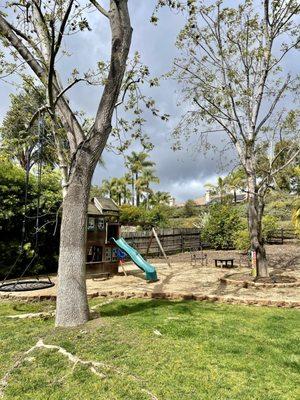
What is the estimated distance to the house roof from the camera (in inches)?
526

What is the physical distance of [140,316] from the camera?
6.30 meters

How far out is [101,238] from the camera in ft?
42.8

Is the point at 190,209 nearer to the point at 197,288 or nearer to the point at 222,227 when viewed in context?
the point at 222,227

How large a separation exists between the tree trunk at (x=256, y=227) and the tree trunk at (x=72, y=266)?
6.81 meters

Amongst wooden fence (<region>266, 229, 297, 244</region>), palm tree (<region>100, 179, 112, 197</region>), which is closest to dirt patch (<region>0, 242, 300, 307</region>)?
wooden fence (<region>266, 229, 297, 244</region>)

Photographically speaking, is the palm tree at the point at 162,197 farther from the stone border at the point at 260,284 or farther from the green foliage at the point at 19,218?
the stone border at the point at 260,284

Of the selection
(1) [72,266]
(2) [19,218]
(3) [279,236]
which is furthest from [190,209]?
(1) [72,266]

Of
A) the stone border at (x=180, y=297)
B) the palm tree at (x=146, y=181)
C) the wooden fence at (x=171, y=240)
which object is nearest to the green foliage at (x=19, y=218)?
the stone border at (x=180, y=297)

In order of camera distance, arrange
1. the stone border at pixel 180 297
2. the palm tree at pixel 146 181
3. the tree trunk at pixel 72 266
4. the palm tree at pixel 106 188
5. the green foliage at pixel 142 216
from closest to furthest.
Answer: the tree trunk at pixel 72 266
the stone border at pixel 180 297
the green foliage at pixel 142 216
the palm tree at pixel 146 181
the palm tree at pixel 106 188

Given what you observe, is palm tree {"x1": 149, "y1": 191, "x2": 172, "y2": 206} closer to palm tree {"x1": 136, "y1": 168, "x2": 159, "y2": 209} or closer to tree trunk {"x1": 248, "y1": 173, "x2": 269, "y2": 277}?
palm tree {"x1": 136, "y1": 168, "x2": 159, "y2": 209}

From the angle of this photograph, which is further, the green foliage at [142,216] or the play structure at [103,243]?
the green foliage at [142,216]

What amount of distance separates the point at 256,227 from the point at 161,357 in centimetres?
772

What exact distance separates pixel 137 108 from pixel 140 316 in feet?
13.6

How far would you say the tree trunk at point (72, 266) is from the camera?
557 cm
